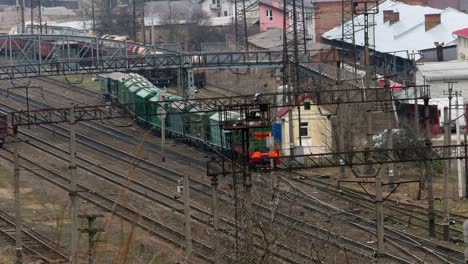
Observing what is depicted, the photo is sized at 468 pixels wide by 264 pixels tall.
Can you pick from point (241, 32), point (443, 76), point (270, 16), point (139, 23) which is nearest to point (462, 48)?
point (443, 76)

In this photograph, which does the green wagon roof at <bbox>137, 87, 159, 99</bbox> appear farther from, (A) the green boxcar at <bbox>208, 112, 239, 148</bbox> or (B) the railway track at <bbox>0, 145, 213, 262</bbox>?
(B) the railway track at <bbox>0, 145, 213, 262</bbox>

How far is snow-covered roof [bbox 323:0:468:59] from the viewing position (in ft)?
147

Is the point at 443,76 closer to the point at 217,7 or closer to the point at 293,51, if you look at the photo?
the point at 293,51

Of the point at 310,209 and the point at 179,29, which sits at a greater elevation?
the point at 179,29

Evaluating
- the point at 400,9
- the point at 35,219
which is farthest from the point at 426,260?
the point at 400,9

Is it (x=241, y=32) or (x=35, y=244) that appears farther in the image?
(x=241, y=32)

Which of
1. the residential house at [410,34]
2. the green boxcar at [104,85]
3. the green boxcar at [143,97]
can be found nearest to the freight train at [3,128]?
the green boxcar at [143,97]

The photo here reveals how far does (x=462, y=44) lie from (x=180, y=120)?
14.6m

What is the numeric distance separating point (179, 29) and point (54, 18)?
19288 mm

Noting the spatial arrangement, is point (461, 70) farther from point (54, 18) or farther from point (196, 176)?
point (54, 18)

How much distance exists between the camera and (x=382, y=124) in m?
34.4

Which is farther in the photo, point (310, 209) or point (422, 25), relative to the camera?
point (422, 25)

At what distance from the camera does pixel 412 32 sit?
46.3 m

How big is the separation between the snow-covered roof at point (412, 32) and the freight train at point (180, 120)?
12.3m
